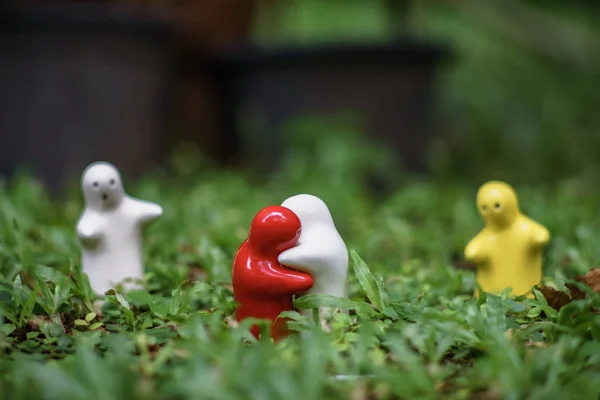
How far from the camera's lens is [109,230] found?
2.08 meters

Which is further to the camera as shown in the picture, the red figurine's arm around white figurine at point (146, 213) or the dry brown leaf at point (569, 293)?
the red figurine's arm around white figurine at point (146, 213)

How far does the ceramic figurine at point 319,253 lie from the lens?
1.69 meters

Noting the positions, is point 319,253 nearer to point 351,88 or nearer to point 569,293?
point 569,293

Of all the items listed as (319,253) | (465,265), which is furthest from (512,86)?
(319,253)

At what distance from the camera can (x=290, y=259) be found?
1.68 meters

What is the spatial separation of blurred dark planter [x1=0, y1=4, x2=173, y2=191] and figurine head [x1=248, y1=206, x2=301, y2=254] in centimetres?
276

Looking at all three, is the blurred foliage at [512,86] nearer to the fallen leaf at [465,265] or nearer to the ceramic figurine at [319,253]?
the fallen leaf at [465,265]

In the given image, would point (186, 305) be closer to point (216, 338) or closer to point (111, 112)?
point (216, 338)

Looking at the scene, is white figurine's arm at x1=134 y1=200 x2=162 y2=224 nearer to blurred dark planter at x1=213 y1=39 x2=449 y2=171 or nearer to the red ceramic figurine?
the red ceramic figurine

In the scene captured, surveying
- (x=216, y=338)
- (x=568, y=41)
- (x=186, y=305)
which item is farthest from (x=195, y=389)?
(x=568, y=41)

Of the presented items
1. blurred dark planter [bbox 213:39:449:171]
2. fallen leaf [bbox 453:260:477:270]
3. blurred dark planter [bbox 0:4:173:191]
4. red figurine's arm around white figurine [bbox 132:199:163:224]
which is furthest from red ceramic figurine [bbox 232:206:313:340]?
blurred dark planter [bbox 213:39:449:171]

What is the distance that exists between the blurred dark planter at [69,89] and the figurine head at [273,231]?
2.76 meters

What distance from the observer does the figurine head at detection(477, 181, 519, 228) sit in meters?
1.98

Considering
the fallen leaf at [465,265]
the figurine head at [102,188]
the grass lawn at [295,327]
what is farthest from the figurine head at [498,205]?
the figurine head at [102,188]
